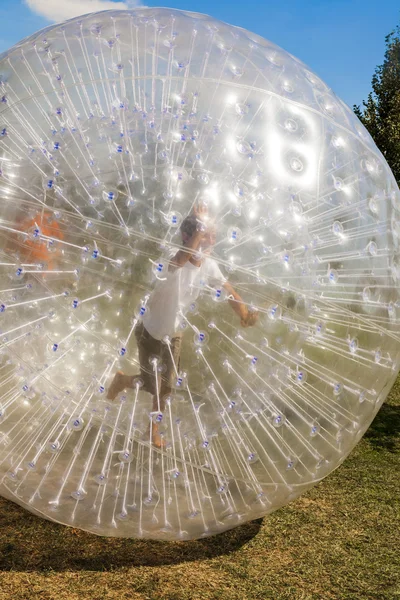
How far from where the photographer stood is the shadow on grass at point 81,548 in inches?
120

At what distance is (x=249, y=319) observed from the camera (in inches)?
96.3

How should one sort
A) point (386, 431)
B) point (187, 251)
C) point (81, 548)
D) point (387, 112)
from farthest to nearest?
1. point (387, 112)
2. point (386, 431)
3. point (81, 548)
4. point (187, 251)

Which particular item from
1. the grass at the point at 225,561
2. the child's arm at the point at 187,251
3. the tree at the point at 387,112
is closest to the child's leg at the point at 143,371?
the child's arm at the point at 187,251

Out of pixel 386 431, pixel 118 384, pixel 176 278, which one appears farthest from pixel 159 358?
pixel 386 431

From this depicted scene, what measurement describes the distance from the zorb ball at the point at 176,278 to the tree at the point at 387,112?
12.8 meters

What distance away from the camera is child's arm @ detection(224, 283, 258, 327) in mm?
2400

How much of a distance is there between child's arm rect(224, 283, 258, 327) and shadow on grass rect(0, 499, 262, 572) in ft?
4.83

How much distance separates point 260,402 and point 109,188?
1086 mm

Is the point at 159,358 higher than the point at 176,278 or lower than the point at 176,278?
lower

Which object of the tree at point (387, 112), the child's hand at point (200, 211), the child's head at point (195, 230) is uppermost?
the tree at point (387, 112)

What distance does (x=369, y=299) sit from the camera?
9.22ft

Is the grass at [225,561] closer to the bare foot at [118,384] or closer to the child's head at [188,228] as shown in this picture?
the bare foot at [118,384]

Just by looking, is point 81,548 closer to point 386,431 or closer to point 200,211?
point 200,211

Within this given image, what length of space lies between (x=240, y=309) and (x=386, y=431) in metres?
3.77
